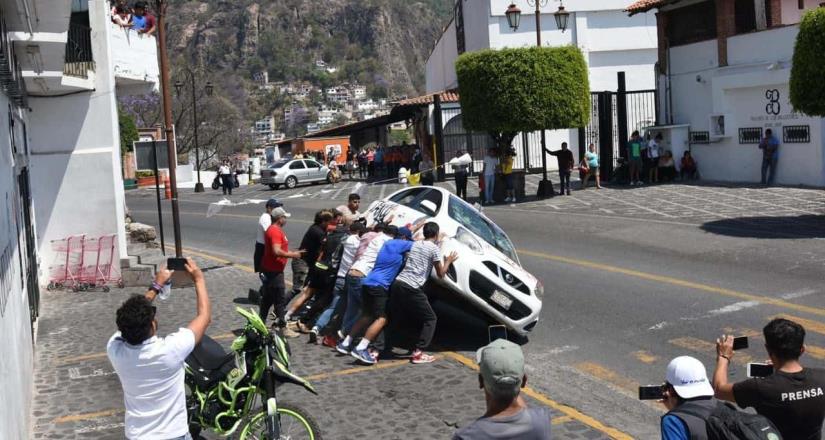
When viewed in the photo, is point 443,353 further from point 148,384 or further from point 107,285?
point 107,285

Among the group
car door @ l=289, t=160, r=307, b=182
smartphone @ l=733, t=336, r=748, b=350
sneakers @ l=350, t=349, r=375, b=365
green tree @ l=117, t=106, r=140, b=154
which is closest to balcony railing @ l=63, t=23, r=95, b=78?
sneakers @ l=350, t=349, r=375, b=365

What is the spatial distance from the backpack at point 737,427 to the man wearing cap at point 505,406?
2.43 ft

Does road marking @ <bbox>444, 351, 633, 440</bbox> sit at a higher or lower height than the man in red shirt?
lower

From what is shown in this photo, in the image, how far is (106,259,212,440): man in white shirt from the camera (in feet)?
17.9

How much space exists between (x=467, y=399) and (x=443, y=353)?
188 centimetres

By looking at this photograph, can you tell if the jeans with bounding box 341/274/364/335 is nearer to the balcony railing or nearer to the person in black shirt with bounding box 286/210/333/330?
the person in black shirt with bounding box 286/210/333/330

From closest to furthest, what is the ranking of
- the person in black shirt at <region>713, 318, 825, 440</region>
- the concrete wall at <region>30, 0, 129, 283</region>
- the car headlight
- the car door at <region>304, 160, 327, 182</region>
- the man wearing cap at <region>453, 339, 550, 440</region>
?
the man wearing cap at <region>453, 339, 550, 440</region> < the person in black shirt at <region>713, 318, 825, 440</region> < the car headlight < the concrete wall at <region>30, 0, 129, 283</region> < the car door at <region>304, 160, 327, 182</region>

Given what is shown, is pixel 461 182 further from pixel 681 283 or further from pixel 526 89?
pixel 681 283

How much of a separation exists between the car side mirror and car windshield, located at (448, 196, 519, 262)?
0.22 m

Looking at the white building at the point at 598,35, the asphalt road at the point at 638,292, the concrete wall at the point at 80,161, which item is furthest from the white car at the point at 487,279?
the white building at the point at 598,35

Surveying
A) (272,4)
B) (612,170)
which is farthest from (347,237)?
(272,4)

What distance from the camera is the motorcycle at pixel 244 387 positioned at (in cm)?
692

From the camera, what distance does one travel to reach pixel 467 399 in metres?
9.02

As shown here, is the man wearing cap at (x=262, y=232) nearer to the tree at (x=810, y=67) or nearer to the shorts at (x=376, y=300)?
the shorts at (x=376, y=300)
